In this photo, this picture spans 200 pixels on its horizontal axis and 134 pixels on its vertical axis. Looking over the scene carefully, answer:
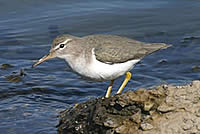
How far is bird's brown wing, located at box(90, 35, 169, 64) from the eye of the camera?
7.39 m

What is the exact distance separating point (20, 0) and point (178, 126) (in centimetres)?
1017

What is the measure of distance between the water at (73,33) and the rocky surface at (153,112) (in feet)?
5.20

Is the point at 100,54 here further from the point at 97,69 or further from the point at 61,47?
the point at 61,47

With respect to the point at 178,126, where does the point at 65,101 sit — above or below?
below

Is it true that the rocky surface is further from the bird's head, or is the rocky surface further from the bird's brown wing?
the bird's head

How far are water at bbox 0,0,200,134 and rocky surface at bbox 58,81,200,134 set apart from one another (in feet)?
5.20

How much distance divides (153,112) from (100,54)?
5.99ft

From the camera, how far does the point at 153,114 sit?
231 inches

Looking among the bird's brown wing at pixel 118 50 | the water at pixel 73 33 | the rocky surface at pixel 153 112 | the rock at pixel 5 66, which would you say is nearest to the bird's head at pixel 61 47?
the bird's brown wing at pixel 118 50

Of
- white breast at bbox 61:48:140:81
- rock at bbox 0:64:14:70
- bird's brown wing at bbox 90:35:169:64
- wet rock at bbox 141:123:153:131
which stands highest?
bird's brown wing at bbox 90:35:169:64

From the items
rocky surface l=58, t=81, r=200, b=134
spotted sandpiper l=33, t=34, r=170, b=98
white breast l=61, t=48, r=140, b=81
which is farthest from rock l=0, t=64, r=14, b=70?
rocky surface l=58, t=81, r=200, b=134

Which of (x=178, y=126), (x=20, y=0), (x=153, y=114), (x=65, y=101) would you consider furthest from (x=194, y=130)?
(x=20, y=0)

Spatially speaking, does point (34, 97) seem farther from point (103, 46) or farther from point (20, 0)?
point (20, 0)

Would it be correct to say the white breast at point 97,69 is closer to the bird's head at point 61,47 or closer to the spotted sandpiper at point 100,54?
the spotted sandpiper at point 100,54
